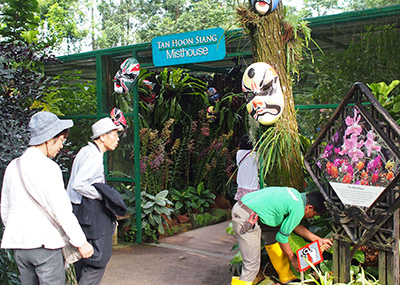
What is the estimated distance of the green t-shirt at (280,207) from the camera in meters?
3.85

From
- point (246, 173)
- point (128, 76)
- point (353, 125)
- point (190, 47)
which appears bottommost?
point (246, 173)

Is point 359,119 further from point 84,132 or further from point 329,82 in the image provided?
point 84,132

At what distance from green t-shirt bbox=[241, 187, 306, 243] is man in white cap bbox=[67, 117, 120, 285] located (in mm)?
1186

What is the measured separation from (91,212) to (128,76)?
3177 mm

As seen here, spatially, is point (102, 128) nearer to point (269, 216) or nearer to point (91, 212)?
point (91, 212)

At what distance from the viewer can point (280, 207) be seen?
3.90 meters

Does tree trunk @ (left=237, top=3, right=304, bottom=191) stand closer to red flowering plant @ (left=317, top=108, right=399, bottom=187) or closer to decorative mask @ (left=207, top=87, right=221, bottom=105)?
red flowering plant @ (left=317, top=108, right=399, bottom=187)

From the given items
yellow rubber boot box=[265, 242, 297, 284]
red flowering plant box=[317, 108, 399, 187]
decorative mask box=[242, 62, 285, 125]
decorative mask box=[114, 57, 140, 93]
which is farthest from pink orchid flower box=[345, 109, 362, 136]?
decorative mask box=[114, 57, 140, 93]

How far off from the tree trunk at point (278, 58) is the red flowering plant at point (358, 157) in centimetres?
57

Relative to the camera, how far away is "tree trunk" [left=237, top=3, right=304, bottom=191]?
4.58 metres

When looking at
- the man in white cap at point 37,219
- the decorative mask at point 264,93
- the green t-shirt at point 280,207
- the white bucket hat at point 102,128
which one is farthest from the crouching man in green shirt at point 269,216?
the man in white cap at point 37,219

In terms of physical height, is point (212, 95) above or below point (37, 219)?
above

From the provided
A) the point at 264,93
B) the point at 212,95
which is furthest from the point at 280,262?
the point at 212,95

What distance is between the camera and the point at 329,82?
16.3 ft
